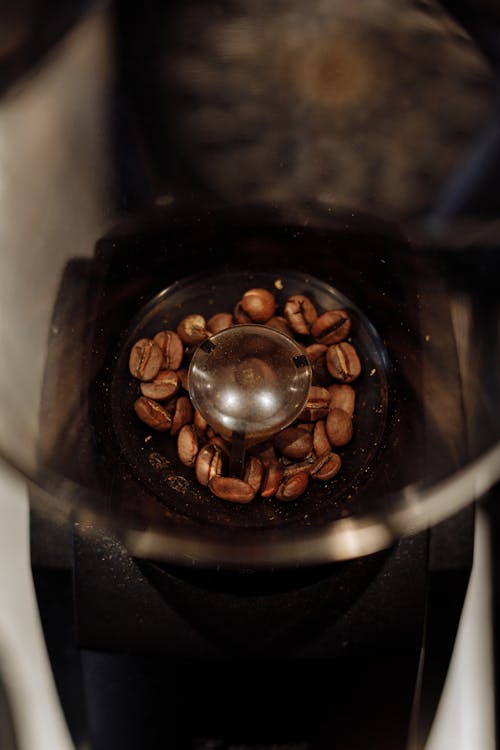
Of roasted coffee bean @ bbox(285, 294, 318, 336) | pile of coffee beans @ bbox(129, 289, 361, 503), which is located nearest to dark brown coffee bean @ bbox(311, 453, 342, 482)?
pile of coffee beans @ bbox(129, 289, 361, 503)

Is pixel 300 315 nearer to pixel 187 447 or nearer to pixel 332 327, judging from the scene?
pixel 332 327

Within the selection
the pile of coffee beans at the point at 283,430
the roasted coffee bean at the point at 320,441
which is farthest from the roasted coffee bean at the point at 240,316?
the roasted coffee bean at the point at 320,441

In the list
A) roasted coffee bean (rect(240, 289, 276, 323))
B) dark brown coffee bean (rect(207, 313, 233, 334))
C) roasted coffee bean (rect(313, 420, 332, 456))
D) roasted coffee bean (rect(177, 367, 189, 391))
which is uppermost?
roasted coffee bean (rect(240, 289, 276, 323))

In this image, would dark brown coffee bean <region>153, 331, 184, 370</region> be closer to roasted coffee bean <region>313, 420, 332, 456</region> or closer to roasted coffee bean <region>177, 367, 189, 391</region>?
roasted coffee bean <region>177, 367, 189, 391</region>

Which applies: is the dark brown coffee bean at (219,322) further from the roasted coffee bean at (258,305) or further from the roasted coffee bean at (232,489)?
the roasted coffee bean at (232,489)

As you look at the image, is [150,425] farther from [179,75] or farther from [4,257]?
[179,75]

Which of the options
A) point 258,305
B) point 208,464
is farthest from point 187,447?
point 258,305
